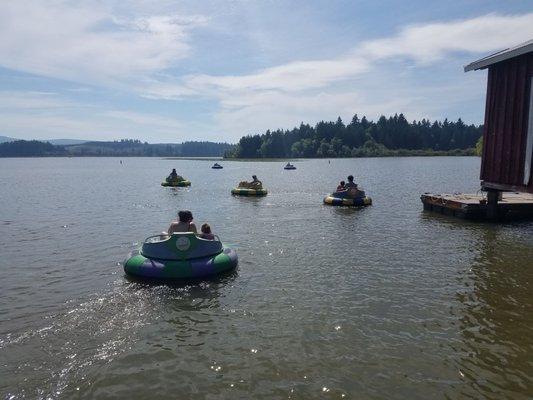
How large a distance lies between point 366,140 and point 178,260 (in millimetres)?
157972

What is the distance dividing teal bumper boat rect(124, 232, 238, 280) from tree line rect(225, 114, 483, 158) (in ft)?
481

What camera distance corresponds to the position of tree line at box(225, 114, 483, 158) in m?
160

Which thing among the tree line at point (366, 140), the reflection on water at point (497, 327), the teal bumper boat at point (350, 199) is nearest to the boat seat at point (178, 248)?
the reflection on water at point (497, 327)

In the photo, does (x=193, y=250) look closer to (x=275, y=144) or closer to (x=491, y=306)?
(x=491, y=306)

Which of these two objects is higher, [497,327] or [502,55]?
[502,55]

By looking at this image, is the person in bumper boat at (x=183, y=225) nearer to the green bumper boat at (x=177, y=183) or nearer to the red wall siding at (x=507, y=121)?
the red wall siding at (x=507, y=121)

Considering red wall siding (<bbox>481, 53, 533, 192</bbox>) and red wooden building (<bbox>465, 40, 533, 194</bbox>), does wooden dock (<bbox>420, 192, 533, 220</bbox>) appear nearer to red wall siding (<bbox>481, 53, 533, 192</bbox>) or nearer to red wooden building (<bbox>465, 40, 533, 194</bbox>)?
red wooden building (<bbox>465, 40, 533, 194</bbox>)

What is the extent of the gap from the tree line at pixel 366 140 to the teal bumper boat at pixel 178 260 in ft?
481

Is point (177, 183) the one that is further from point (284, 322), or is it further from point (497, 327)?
point (497, 327)

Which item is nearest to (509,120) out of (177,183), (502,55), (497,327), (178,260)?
(502,55)

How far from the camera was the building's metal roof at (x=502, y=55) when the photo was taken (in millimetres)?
16594

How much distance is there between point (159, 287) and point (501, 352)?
746 centimetres

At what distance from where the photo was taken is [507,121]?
61.3 ft

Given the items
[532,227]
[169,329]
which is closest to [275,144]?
[532,227]
